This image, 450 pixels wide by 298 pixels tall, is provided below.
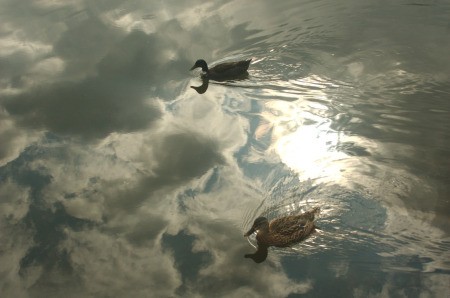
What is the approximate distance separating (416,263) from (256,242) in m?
1.86

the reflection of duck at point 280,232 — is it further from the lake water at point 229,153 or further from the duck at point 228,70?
the duck at point 228,70

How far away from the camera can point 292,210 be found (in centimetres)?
609

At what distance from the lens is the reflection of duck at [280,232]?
551cm

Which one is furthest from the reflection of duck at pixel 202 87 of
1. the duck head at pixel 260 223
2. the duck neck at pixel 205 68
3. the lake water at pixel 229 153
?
→ the duck head at pixel 260 223

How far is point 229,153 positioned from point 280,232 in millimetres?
1995

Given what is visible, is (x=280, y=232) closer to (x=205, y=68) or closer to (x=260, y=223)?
(x=260, y=223)

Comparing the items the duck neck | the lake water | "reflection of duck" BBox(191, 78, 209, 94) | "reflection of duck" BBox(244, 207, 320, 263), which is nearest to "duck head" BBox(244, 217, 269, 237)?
"reflection of duck" BBox(244, 207, 320, 263)

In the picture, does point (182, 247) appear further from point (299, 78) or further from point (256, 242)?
point (299, 78)

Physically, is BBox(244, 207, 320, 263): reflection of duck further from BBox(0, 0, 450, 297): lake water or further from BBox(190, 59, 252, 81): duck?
BBox(190, 59, 252, 81): duck

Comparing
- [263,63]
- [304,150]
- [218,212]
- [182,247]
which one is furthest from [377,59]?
[182,247]

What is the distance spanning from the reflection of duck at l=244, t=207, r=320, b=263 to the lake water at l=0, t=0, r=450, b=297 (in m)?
0.11

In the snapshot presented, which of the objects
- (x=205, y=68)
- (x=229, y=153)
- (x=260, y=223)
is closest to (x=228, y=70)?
(x=205, y=68)

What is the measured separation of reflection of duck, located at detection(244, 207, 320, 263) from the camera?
551 cm

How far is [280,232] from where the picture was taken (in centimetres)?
561
